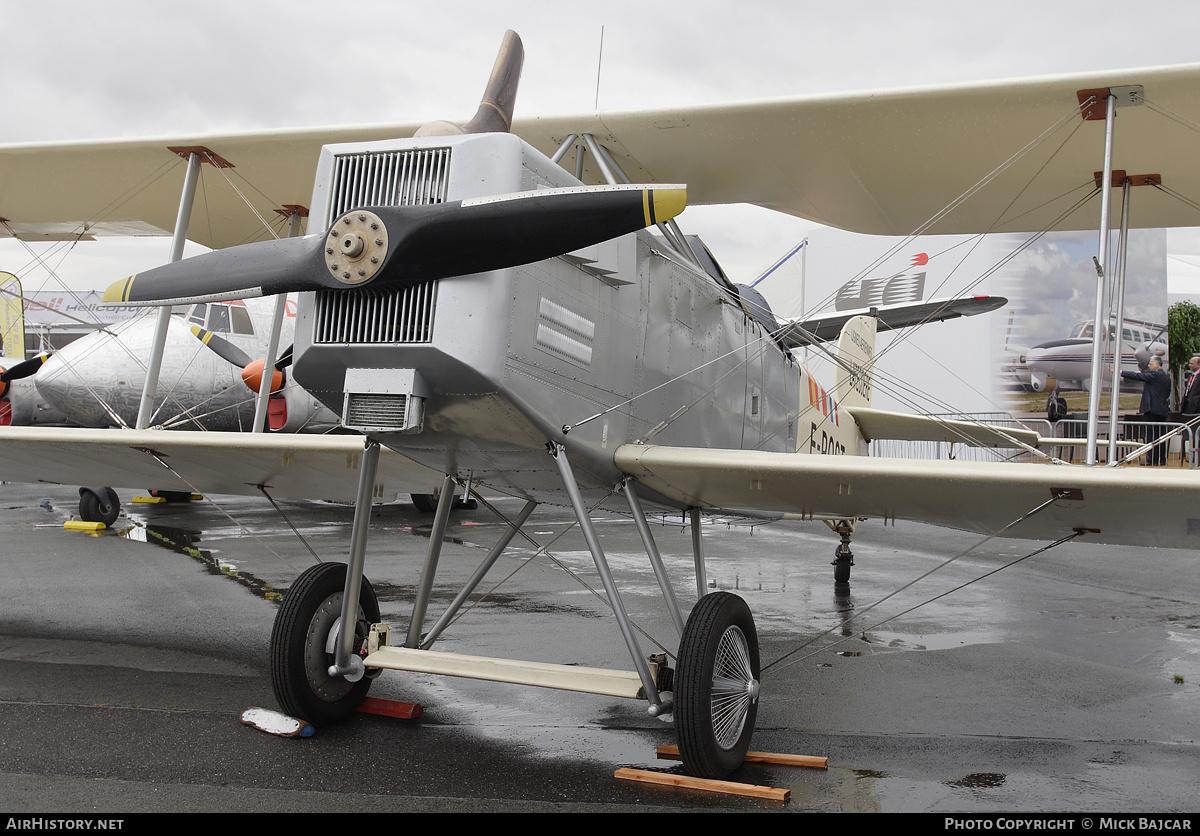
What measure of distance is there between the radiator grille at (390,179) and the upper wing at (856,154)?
5.68ft

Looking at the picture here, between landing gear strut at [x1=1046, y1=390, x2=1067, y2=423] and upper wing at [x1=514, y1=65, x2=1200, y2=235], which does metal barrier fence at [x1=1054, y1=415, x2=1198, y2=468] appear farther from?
upper wing at [x1=514, y1=65, x2=1200, y2=235]

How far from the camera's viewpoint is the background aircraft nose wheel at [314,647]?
13.1 feet

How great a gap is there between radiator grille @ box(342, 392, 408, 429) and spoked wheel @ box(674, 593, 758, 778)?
1437 millimetres

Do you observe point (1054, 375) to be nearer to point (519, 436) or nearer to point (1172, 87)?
point (1172, 87)

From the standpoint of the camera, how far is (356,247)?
3.22m

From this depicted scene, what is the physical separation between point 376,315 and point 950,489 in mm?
2564

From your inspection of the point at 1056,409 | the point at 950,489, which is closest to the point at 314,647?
the point at 950,489

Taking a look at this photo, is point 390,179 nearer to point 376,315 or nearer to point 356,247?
point 356,247

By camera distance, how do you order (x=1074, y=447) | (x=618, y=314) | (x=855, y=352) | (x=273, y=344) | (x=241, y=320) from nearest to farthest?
1. (x=618, y=314)
2. (x=273, y=344)
3. (x=855, y=352)
4. (x=241, y=320)
5. (x=1074, y=447)

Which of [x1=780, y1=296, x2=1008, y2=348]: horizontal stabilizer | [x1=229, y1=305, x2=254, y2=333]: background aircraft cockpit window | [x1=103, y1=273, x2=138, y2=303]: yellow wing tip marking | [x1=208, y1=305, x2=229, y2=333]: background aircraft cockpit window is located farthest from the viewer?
[x1=229, y1=305, x2=254, y2=333]: background aircraft cockpit window

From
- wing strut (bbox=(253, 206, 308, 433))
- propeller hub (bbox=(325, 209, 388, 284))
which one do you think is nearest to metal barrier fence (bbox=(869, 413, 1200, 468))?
wing strut (bbox=(253, 206, 308, 433))

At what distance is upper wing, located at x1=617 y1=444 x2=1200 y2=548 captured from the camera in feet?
11.9

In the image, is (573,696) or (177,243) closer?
(573,696)
